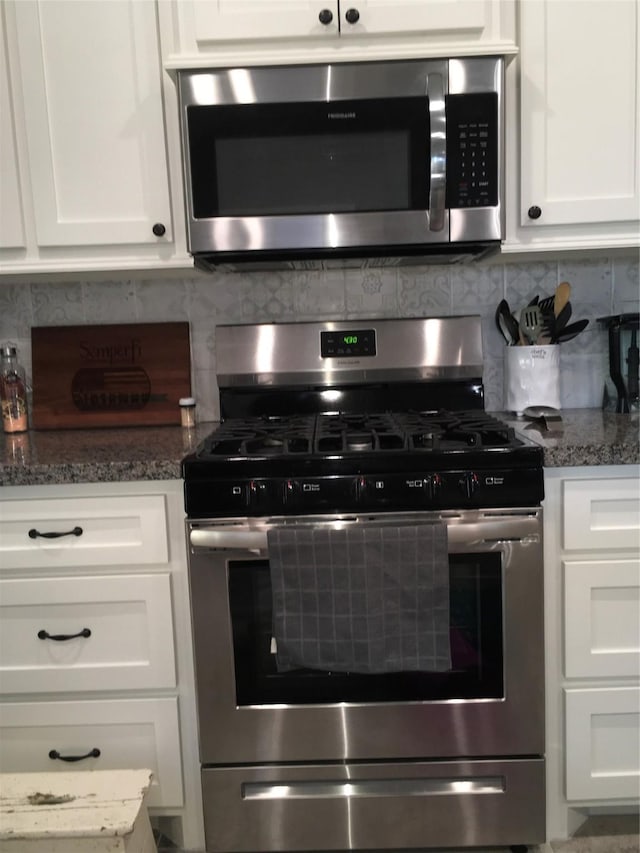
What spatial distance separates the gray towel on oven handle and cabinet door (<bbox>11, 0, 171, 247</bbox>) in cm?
90

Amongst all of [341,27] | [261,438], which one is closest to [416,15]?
[341,27]

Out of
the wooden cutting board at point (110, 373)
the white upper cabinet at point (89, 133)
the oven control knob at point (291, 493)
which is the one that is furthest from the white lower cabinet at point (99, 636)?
the white upper cabinet at point (89, 133)

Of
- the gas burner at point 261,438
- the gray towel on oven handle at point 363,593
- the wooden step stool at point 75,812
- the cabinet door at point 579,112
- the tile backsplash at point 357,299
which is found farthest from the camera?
the tile backsplash at point 357,299

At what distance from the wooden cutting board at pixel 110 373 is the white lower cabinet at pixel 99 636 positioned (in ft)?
1.80

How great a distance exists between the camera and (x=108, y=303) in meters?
2.01

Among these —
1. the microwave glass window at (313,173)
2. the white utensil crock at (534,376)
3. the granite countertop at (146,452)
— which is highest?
the microwave glass window at (313,173)

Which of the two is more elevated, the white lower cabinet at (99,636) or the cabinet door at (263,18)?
the cabinet door at (263,18)

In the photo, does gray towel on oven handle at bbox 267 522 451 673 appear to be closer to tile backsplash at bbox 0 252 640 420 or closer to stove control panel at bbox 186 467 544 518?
stove control panel at bbox 186 467 544 518

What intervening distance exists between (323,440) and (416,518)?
0.29 metres

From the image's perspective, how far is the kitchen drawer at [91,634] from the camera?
150 cm

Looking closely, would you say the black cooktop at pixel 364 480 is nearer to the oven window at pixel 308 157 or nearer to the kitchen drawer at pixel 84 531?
the kitchen drawer at pixel 84 531

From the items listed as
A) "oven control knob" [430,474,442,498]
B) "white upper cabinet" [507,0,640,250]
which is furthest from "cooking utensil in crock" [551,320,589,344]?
"oven control knob" [430,474,442,498]

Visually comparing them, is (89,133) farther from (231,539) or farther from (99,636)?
(99,636)

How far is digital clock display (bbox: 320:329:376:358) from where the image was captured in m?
1.92
